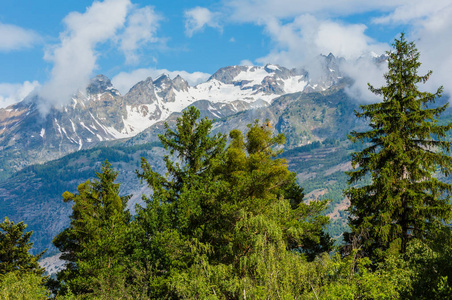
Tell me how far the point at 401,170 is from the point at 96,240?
27.5 meters

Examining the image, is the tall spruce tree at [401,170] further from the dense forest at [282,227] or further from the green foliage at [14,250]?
the green foliage at [14,250]

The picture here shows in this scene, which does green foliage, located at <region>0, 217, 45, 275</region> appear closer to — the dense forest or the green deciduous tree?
the green deciduous tree

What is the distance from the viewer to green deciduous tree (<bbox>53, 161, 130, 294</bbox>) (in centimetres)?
2894

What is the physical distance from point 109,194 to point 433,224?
3473cm

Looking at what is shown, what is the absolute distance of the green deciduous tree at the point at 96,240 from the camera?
28938mm

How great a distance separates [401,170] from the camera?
79.7 ft

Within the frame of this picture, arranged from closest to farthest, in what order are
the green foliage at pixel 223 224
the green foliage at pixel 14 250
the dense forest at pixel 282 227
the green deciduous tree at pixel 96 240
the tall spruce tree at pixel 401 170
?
the dense forest at pixel 282 227, the green foliage at pixel 223 224, the tall spruce tree at pixel 401 170, the green deciduous tree at pixel 96 240, the green foliage at pixel 14 250

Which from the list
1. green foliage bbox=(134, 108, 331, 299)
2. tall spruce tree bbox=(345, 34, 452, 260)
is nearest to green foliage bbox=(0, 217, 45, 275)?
green foliage bbox=(134, 108, 331, 299)

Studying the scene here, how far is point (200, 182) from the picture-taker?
30.6 m

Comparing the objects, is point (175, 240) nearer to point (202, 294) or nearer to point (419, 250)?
point (202, 294)

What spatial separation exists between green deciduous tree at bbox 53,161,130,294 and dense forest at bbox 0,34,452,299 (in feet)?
0.70

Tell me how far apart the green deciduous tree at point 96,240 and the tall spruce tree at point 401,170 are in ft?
58.1

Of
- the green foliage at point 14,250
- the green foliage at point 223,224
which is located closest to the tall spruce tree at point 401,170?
the green foliage at point 223,224

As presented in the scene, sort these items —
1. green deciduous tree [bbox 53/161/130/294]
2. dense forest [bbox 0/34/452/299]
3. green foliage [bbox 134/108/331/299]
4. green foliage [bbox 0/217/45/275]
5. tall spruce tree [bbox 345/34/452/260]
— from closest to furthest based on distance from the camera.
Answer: dense forest [bbox 0/34/452/299], green foliage [bbox 134/108/331/299], tall spruce tree [bbox 345/34/452/260], green deciduous tree [bbox 53/161/130/294], green foliage [bbox 0/217/45/275]
